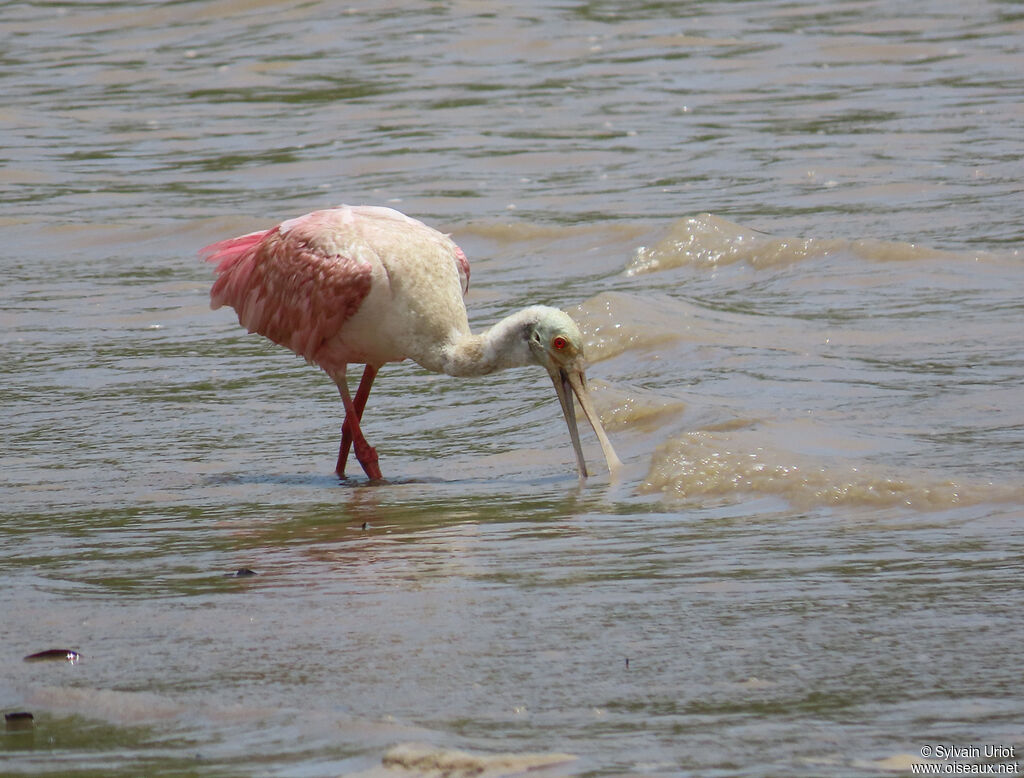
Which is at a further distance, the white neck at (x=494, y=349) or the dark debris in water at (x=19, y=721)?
the white neck at (x=494, y=349)

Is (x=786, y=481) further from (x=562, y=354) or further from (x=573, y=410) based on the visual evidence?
(x=562, y=354)

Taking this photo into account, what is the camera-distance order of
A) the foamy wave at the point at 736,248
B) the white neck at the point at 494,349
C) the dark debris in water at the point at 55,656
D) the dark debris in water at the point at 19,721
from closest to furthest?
the dark debris in water at the point at 19,721 → the dark debris in water at the point at 55,656 → the white neck at the point at 494,349 → the foamy wave at the point at 736,248

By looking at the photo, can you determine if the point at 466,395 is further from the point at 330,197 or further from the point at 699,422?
the point at 330,197

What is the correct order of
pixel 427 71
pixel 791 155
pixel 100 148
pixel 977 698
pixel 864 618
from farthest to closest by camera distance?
pixel 427 71 → pixel 100 148 → pixel 791 155 → pixel 864 618 → pixel 977 698

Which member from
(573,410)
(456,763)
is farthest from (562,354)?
(456,763)

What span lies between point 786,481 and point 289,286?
285 centimetres

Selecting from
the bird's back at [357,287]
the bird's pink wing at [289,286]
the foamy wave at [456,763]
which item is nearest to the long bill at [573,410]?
the bird's back at [357,287]

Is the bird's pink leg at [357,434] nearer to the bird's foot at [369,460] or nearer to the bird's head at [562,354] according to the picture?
the bird's foot at [369,460]

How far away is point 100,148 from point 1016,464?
1297 cm

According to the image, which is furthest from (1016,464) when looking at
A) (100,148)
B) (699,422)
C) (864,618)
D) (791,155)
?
(100,148)

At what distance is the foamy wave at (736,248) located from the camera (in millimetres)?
11961

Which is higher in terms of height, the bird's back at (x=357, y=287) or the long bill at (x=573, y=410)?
the bird's back at (x=357, y=287)

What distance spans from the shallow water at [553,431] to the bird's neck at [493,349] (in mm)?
400

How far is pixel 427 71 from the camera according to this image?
69.4ft
